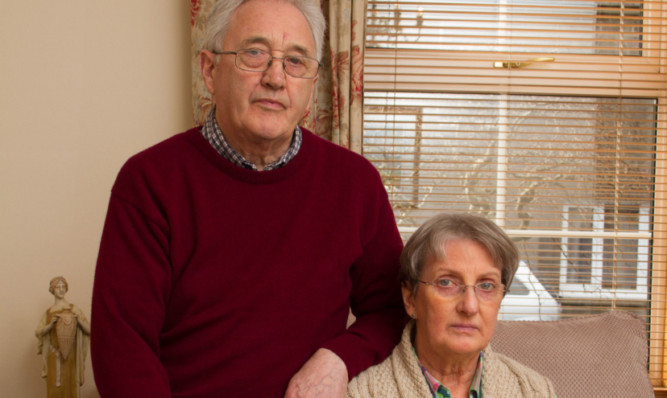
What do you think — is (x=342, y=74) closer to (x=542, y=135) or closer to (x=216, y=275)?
(x=542, y=135)

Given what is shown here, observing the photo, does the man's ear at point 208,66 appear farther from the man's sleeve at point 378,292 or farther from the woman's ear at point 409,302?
the woman's ear at point 409,302

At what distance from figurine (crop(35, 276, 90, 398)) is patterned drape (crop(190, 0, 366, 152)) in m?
0.83

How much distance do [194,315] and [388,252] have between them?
55 cm

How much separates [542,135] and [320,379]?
5.76 feet

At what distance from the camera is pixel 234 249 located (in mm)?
1372

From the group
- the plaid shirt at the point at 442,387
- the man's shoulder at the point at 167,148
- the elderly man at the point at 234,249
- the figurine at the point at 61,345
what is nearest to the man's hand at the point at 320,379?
the elderly man at the point at 234,249

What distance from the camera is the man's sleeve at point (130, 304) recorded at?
4.16 ft

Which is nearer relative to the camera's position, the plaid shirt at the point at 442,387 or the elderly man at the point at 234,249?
the elderly man at the point at 234,249

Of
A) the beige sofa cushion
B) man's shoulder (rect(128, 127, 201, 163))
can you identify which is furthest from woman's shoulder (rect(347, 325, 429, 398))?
man's shoulder (rect(128, 127, 201, 163))

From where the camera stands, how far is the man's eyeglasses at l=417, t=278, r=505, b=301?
1.45 meters

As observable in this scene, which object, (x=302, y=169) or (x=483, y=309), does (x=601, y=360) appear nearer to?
(x=483, y=309)

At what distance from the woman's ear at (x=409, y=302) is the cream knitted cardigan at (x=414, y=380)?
5 centimetres

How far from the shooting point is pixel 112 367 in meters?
1.27

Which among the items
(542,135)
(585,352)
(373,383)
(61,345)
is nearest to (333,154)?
(373,383)
